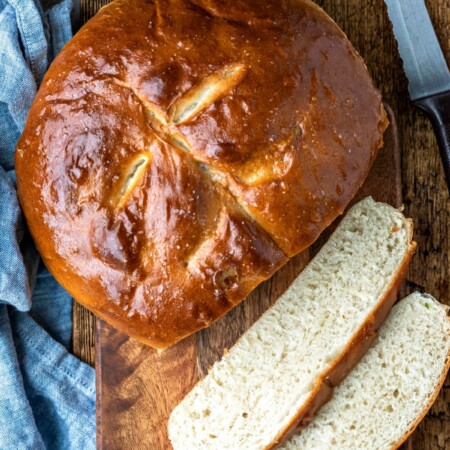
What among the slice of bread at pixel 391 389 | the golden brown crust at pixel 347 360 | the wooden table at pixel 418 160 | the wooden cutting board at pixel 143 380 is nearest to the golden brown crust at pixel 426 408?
the slice of bread at pixel 391 389

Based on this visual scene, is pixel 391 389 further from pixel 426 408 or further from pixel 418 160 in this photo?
pixel 418 160

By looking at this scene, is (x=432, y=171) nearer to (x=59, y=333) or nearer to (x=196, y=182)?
(x=196, y=182)

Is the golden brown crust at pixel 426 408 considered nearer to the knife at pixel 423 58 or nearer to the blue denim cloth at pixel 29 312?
the knife at pixel 423 58

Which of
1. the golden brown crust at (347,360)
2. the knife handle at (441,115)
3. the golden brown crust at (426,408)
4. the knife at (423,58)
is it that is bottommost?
the golden brown crust at (426,408)

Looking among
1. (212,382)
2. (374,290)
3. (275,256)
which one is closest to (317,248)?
(374,290)

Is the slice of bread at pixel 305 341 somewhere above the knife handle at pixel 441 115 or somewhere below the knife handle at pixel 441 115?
below

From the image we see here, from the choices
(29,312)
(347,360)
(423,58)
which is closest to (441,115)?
(423,58)
